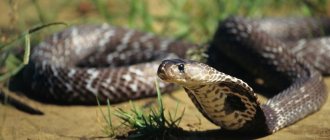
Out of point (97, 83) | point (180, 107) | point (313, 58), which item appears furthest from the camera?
point (313, 58)

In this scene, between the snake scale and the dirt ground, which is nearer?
the snake scale

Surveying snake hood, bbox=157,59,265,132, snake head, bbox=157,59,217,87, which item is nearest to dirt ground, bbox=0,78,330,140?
snake hood, bbox=157,59,265,132

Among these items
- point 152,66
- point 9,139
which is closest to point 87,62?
point 152,66

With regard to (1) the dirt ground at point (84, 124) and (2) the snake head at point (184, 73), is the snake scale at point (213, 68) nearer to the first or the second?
(2) the snake head at point (184, 73)

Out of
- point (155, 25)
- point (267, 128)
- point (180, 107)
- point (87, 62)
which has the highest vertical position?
point (155, 25)

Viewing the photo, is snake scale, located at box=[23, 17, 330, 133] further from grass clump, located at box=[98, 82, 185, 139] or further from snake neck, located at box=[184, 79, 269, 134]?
grass clump, located at box=[98, 82, 185, 139]

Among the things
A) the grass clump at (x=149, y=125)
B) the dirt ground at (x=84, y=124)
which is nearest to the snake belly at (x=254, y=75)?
the dirt ground at (x=84, y=124)

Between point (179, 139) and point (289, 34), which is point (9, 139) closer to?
point (179, 139)

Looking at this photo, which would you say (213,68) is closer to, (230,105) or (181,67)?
(181,67)
